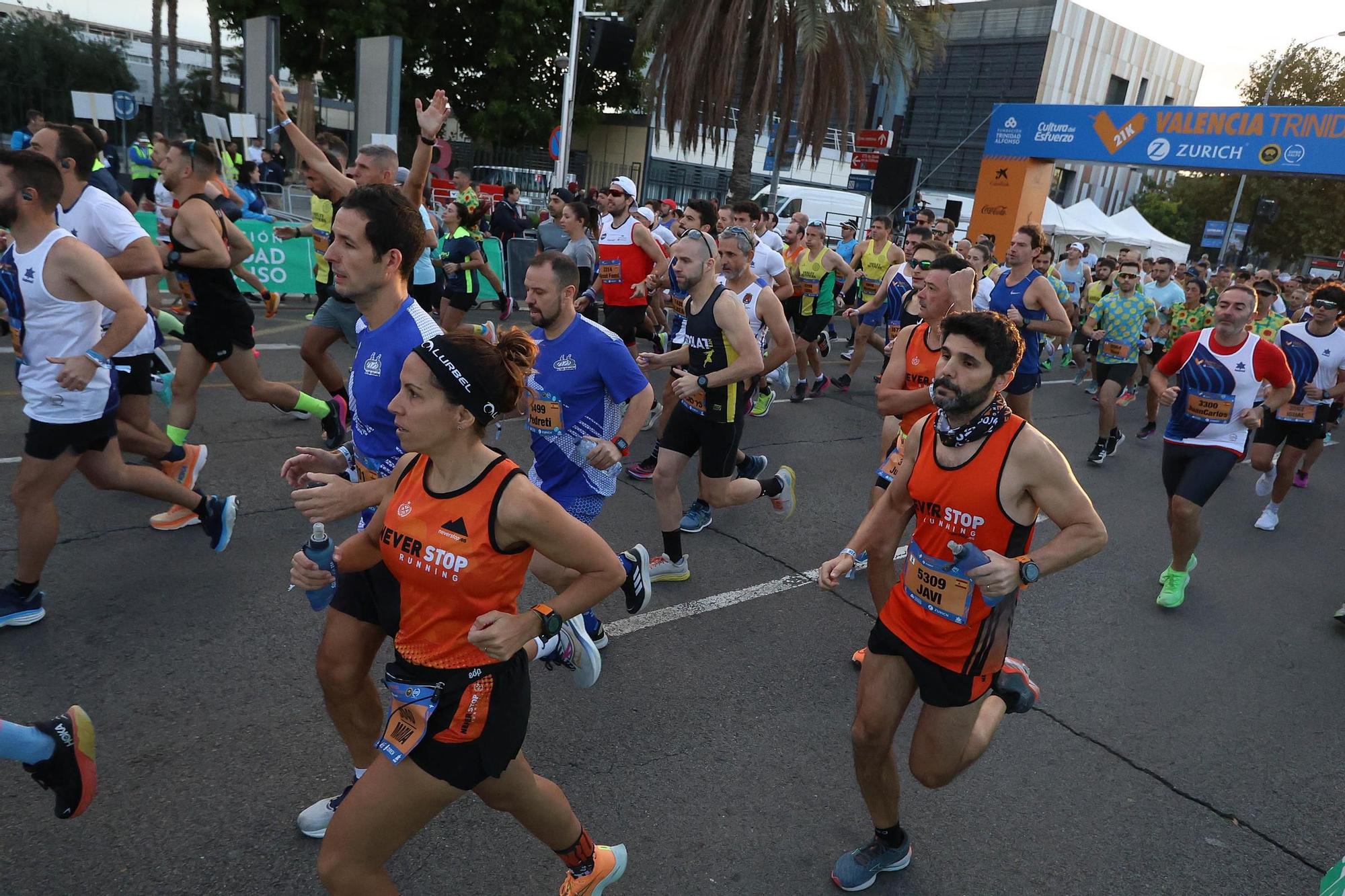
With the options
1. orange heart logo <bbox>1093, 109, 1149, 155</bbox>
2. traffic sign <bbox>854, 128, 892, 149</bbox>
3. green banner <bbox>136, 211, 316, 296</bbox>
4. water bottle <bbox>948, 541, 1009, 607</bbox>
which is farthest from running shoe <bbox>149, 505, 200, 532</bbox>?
orange heart logo <bbox>1093, 109, 1149, 155</bbox>

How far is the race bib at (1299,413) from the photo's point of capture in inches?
285

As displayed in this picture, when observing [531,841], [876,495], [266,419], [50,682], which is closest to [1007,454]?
[531,841]

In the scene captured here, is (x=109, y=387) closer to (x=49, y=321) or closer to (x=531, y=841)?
(x=49, y=321)

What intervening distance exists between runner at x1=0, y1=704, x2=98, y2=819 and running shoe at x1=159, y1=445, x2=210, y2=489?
113 inches

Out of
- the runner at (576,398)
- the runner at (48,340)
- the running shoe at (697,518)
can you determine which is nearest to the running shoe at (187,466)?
the runner at (48,340)

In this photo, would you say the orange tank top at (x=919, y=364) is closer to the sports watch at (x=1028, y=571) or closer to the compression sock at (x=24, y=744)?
the sports watch at (x=1028, y=571)

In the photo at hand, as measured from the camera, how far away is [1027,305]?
7.79 m

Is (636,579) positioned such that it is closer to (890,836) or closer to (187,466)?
(890,836)

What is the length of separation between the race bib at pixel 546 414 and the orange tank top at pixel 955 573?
1.73 meters

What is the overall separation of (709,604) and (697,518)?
1111 mm

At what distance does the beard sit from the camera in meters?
2.82

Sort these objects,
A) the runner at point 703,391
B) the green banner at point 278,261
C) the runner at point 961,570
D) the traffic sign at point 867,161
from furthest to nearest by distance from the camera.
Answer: the traffic sign at point 867,161 → the green banner at point 278,261 → the runner at point 703,391 → the runner at point 961,570

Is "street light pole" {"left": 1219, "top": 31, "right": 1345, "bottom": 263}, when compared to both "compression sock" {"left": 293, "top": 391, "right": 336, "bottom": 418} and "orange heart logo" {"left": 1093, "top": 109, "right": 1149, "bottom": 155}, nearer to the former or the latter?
"orange heart logo" {"left": 1093, "top": 109, "right": 1149, "bottom": 155}

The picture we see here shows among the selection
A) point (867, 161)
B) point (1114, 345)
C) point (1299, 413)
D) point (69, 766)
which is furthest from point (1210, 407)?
point (867, 161)
